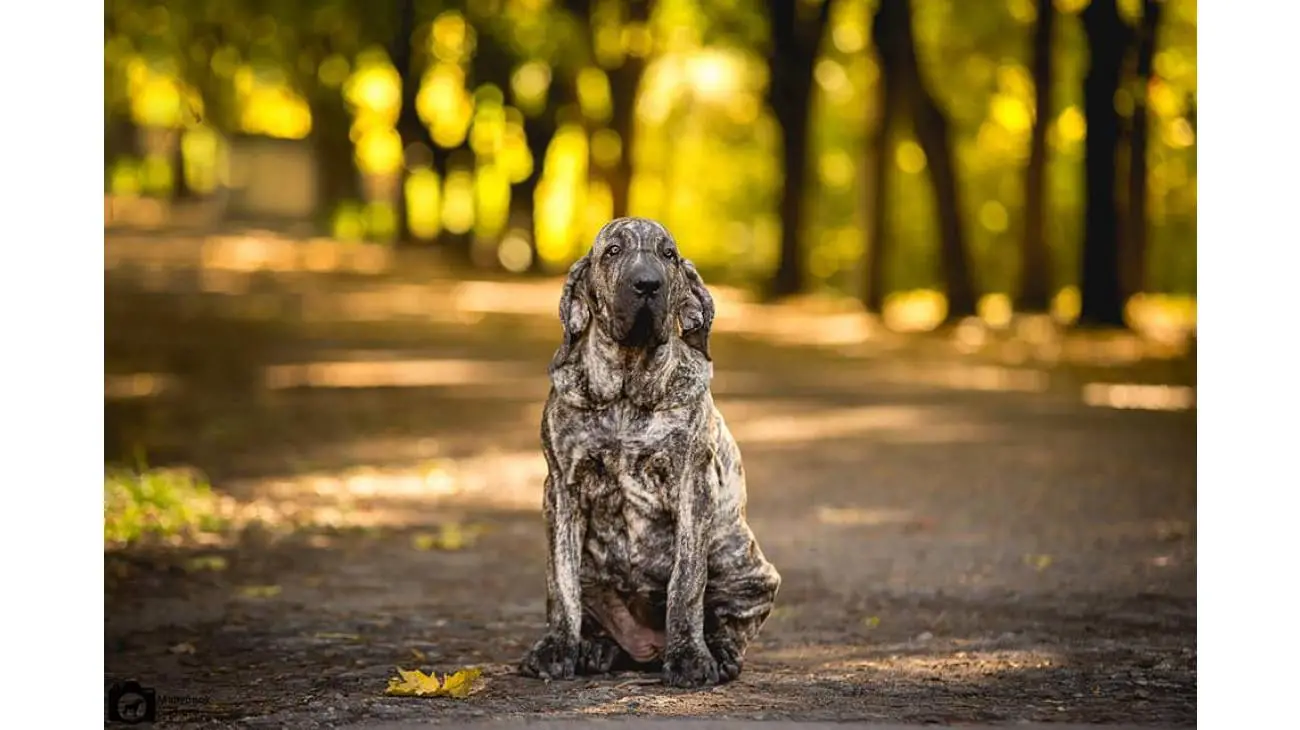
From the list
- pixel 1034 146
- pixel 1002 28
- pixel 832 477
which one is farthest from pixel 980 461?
pixel 1002 28

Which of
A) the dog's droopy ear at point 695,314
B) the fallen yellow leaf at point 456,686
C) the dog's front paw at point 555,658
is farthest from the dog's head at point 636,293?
the fallen yellow leaf at point 456,686

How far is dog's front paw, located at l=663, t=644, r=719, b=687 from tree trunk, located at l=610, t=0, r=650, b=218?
34.9 meters

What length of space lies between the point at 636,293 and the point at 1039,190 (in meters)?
27.8

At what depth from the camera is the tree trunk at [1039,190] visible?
114 feet

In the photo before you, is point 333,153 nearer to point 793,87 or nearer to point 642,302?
point 793,87

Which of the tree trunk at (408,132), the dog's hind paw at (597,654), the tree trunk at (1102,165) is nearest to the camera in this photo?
the dog's hind paw at (597,654)

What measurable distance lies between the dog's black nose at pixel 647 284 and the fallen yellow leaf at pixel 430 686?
1.69 metres

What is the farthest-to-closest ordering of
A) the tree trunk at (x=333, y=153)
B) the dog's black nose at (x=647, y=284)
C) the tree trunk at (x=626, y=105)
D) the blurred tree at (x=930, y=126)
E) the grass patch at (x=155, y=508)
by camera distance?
the tree trunk at (x=333, y=153) < the tree trunk at (x=626, y=105) < the blurred tree at (x=930, y=126) < the grass patch at (x=155, y=508) < the dog's black nose at (x=647, y=284)

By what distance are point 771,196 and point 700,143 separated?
4678mm

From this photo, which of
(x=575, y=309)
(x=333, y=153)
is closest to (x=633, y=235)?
(x=575, y=309)

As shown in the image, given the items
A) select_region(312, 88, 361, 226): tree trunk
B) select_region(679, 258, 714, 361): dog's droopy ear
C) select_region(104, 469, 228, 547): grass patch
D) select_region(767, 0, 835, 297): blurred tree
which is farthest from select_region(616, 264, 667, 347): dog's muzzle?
select_region(312, 88, 361, 226): tree trunk

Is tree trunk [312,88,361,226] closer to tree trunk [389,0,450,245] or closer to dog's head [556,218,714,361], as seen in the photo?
tree trunk [389,0,450,245]

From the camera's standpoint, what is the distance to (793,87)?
3912 centimetres

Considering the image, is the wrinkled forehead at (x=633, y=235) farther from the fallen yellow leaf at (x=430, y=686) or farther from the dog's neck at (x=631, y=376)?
the fallen yellow leaf at (x=430, y=686)
